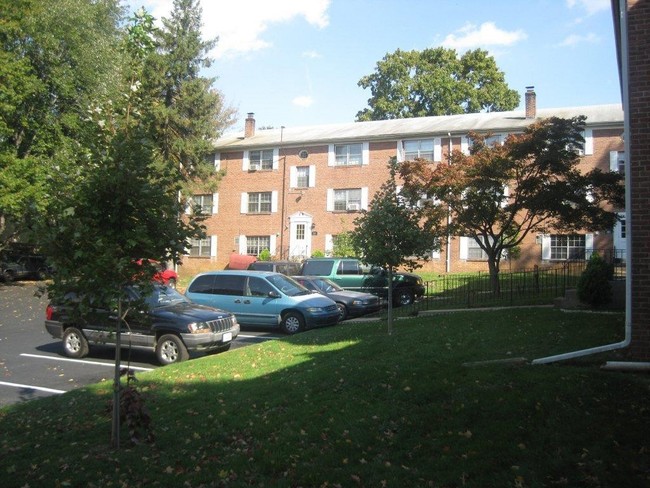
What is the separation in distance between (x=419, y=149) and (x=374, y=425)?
91.0 ft

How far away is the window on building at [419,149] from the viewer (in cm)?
3209

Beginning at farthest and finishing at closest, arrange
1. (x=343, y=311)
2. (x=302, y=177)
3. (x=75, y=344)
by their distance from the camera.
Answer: (x=302, y=177) → (x=343, y=311) → (x=75, y=344)

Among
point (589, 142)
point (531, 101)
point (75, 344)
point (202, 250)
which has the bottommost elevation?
point (75, 344)

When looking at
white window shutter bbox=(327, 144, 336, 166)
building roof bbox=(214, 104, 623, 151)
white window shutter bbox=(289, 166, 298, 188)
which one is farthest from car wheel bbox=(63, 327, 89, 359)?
white window shutter bbox=(289, 166, 298, 188)

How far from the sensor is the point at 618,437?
5.12 metres

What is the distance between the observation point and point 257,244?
3662cm

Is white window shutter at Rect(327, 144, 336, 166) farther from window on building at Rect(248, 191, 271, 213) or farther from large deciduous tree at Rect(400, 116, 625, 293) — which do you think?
large deciduous tree at Rect(400, 116, 625, 293)

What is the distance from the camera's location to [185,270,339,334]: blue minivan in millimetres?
15359

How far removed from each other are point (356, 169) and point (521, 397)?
1128 inches

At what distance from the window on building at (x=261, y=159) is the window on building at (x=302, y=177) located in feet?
6.73

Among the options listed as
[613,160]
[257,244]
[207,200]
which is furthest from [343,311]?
[207,200]

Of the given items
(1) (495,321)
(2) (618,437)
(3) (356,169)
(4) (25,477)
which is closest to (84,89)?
(3) (356,169)

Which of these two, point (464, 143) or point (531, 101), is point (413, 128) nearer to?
point (464, 143)

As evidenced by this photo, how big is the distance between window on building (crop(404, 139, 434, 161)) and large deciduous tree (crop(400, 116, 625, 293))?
570 inches
